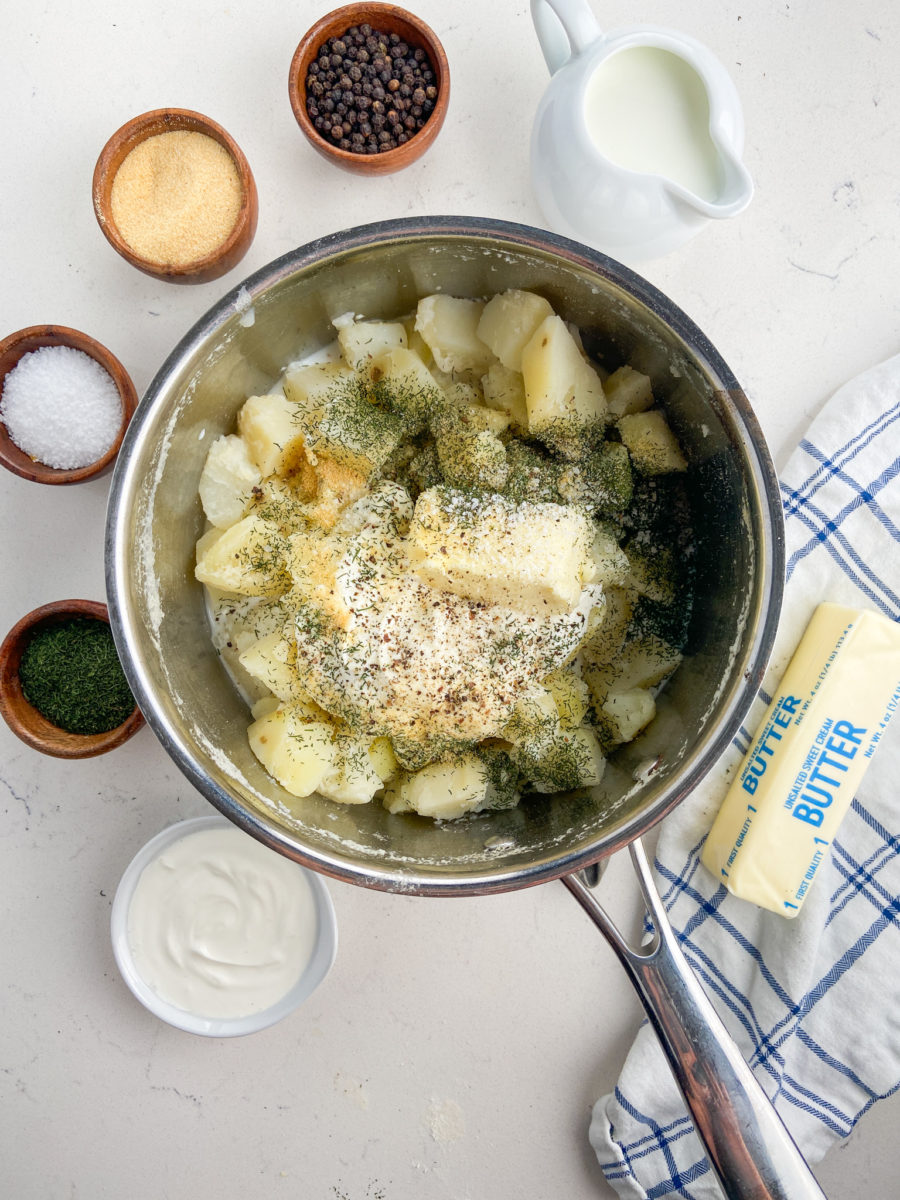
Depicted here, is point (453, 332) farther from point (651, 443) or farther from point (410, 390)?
point (651, 443)

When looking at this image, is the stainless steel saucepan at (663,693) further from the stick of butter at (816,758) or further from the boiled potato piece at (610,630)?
the stick of butter at (816,758)

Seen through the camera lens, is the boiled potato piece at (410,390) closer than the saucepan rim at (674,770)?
No

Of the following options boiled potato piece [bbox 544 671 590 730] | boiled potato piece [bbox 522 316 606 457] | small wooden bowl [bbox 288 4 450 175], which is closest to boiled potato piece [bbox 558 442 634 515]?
boiled potato piece [bbox 522 316 606 457]

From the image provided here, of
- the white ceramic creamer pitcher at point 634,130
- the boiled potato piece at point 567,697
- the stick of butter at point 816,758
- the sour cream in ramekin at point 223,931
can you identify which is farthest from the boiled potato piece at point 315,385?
the stick of butter at point 816,758

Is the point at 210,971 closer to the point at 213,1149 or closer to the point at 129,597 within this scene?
the point at 213,1149

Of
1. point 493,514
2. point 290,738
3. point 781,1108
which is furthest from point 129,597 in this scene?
point 781,1108

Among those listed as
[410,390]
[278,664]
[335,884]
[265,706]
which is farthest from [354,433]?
[335,884]
